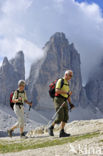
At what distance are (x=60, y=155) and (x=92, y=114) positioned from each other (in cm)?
11775

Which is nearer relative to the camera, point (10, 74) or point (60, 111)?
point (60, 111)

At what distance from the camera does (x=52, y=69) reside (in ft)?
384

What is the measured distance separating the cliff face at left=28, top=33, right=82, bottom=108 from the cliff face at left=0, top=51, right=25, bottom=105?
869 cm

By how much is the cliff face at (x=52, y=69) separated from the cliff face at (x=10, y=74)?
8.69 metres

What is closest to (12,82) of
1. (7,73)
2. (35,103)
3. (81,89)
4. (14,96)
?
(7,73)

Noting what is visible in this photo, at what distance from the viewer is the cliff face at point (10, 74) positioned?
335 feet

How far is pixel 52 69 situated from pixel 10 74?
22.3m

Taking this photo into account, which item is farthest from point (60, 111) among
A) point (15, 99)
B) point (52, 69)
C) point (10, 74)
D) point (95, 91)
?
point (95, 91)

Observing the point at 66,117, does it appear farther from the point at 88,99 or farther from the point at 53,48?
the point at 88,99

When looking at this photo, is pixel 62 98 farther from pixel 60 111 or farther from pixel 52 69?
pixel 52 69

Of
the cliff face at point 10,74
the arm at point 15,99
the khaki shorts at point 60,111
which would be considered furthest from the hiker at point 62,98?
the cliff face at point 10,74

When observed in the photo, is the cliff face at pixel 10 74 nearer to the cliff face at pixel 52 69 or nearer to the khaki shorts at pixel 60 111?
the cliff face at pixel 52 69

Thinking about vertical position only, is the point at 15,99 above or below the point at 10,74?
below

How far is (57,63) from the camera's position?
11750 centimetres
